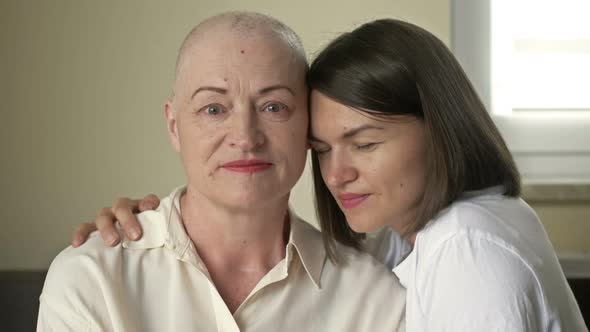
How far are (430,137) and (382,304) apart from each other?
1.21ft

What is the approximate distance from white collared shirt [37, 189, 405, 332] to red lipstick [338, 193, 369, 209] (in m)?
0.15

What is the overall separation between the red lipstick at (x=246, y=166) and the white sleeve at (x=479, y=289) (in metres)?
0.39

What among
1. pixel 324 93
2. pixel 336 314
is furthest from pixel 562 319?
pixel 324 93

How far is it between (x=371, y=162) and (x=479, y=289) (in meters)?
0.36

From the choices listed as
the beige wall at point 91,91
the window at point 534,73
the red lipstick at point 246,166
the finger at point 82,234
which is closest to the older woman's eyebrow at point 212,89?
the red lipstick at point 246,166

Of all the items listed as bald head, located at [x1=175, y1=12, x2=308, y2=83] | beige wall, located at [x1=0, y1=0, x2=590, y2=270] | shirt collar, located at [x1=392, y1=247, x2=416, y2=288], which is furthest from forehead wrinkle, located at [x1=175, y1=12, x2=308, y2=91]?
beige wall, located at [x1=0, y1=0, x2=590, y2=270]

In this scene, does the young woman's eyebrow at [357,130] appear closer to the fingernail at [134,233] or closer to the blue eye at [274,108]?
the blue eye at [274,108]

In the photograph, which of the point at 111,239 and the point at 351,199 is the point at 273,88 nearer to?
the point at 351,199

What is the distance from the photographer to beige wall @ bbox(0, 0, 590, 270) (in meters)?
2.46

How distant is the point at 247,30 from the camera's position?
1.60 m

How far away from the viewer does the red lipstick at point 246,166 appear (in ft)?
5.02

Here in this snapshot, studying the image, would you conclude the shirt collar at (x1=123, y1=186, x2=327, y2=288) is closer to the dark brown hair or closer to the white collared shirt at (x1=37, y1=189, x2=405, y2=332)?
the white collared shirt at (x1=37, y1=189, x2=405, y2=332)

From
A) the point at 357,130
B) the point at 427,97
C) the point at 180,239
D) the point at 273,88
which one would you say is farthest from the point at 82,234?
the point at 427,97

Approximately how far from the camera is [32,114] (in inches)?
97.6
